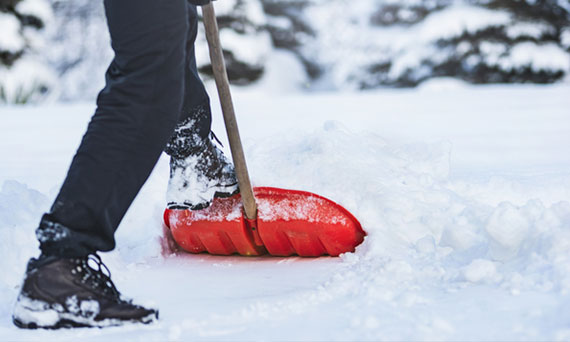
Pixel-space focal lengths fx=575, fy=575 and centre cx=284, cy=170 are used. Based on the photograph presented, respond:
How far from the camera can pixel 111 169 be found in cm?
99

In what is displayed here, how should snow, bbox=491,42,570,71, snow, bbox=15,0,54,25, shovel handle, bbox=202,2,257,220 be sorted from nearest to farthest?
shovel handle, bbox=202,2,257,220 < snow, bbox=491,42,570,71 < snow, bbox=15,0,54,25

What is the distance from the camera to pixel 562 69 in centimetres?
910

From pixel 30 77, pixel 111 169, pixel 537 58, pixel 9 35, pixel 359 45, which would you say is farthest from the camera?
pixel 359 45

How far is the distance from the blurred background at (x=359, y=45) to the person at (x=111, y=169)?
296 inches

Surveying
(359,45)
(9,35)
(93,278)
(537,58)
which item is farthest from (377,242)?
(359,45)

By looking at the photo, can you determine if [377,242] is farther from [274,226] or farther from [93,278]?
[93,278]

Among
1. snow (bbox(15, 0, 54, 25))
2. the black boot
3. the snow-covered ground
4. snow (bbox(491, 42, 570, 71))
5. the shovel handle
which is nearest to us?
the snow-covered ground

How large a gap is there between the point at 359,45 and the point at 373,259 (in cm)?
1068

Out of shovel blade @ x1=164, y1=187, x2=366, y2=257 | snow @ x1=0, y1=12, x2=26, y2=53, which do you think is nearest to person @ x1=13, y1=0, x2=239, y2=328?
shovel blade @ x1=164, y1=187, x2=366, y2=257

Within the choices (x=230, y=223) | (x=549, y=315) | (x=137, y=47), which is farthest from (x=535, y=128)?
(x=137, y=47)

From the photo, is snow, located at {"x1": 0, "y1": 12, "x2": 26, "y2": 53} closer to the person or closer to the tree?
the tree

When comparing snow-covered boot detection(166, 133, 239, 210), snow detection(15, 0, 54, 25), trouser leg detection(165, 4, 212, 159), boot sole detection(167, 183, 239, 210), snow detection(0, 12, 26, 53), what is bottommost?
boot sole detection(167, 183, 239, 210)

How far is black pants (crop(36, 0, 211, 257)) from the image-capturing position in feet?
Result: 3.19

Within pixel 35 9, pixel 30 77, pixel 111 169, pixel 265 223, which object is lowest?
pixel 30 77
